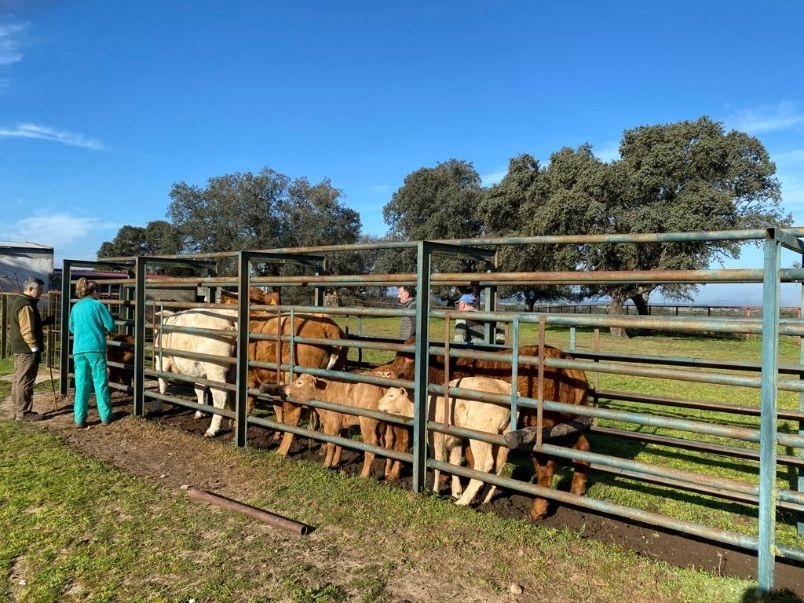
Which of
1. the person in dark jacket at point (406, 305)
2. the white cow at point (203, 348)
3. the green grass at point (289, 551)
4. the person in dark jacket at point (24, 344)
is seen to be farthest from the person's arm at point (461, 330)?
the person in dark jacket at point (24, 344)

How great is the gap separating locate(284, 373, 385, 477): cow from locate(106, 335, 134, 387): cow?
3.99m

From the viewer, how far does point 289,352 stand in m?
6.87

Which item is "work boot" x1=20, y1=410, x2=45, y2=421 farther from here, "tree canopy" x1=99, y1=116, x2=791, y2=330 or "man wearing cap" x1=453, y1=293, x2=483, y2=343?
"tree canopy" x1=99, y1=116, x2=791, y2=330

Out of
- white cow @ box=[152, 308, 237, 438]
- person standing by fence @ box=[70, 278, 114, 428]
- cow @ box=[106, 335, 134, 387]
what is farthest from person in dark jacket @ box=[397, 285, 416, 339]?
cow @ box=[106, 335, 134, 387]

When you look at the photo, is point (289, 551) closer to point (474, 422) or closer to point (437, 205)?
point (474, 422)

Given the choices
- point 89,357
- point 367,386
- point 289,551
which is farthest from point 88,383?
point 289,551

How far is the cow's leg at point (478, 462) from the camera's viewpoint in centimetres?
487

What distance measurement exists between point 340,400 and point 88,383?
396cm

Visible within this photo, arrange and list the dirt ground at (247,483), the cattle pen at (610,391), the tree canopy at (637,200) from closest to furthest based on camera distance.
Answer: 1. the cattle pen at (610,391)
2. the dirt ground at (247,483)
3. the tree canopy at (637,200)

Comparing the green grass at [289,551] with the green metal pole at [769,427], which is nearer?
the green metal pole at [769,427]

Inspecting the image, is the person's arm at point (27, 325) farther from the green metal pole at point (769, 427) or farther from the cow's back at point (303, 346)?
the green metal pole at point (769, 427)

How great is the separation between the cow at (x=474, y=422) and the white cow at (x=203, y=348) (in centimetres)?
310

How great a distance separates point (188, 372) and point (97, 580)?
4.69 metres

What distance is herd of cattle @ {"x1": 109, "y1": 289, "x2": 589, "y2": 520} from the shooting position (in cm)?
487
